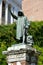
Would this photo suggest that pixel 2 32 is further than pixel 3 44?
Yes

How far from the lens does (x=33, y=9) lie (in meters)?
39.5

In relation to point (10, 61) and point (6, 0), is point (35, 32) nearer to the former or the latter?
point (10, 61)

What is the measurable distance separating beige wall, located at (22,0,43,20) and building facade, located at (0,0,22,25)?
7483 millimetres

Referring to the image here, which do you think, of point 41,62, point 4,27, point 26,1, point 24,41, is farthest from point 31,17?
point 24,41

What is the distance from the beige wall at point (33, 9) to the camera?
39.0 m

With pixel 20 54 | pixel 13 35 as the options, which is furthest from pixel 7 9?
pixel 20 54

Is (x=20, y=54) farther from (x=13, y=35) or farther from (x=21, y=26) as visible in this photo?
(x=13, y=35)

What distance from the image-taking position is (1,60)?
24.2 metres

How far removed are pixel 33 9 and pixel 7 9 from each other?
10.1 meters

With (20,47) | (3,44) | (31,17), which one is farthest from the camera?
(31,17)

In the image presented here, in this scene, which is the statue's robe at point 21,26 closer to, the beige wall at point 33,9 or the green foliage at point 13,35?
the green foliage at point 13,35

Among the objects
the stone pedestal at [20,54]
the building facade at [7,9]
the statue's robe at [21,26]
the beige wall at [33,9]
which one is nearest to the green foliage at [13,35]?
the beige wall at [33,9]

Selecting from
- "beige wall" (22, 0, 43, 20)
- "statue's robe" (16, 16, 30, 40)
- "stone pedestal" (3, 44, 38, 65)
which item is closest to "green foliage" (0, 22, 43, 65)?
"beige wall" (22, 0, 43, 20)

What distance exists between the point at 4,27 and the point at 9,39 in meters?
2.58
